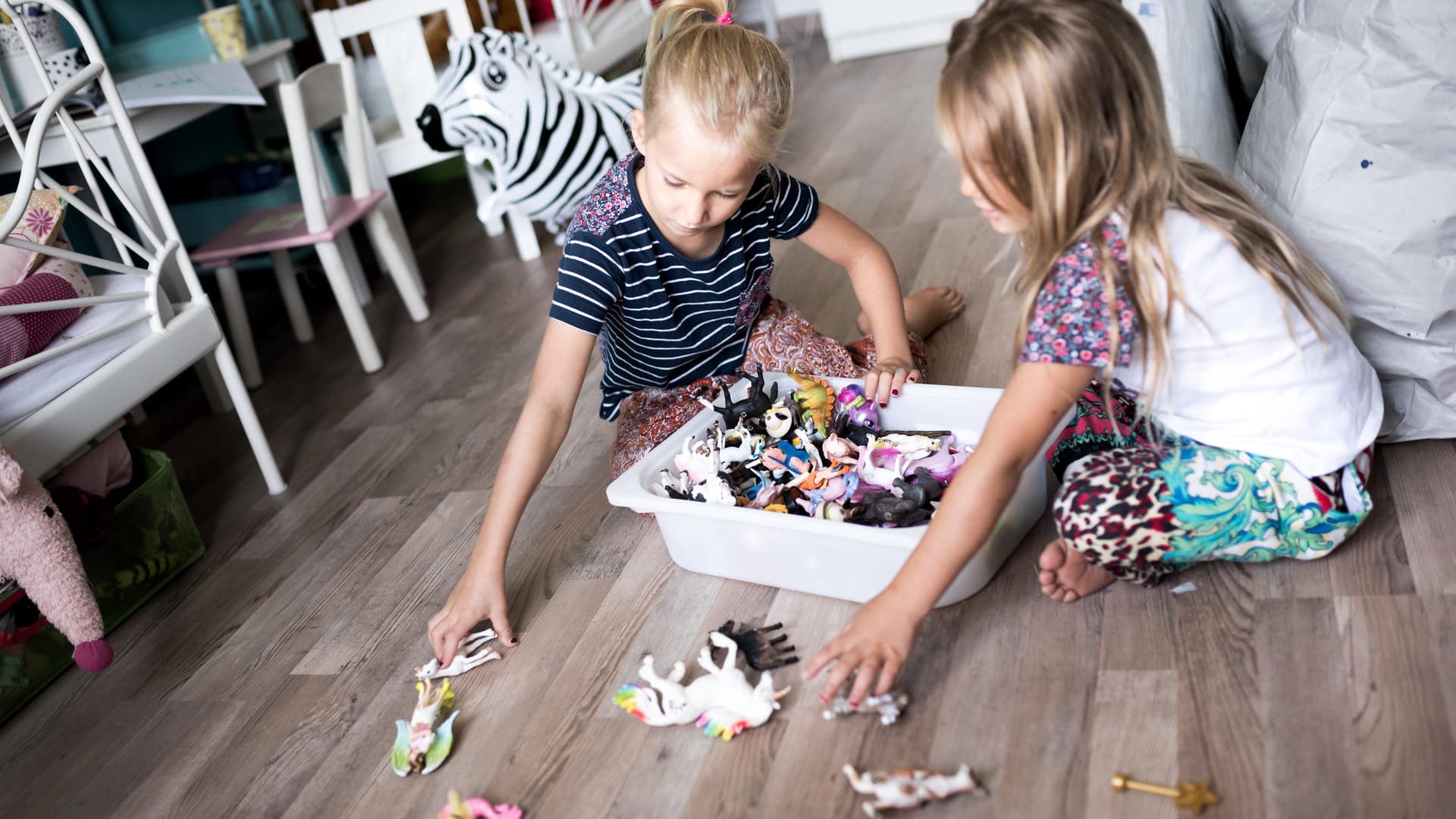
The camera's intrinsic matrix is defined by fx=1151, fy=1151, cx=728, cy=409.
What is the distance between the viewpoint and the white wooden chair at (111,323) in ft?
4.32

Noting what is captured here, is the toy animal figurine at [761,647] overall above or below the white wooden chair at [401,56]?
below

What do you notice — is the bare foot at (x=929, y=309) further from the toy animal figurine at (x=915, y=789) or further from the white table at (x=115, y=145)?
the white table at (x=115, y=145)

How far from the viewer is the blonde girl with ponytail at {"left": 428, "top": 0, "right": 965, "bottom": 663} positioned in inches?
45.3

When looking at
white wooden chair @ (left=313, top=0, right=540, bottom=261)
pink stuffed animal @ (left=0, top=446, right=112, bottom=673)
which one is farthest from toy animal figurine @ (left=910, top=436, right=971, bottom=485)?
white wooden chair @ (left=313, top=0, right=540, bottom=261)

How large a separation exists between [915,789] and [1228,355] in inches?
18.2

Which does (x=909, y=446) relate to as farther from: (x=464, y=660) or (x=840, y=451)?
(x=464, y=660)

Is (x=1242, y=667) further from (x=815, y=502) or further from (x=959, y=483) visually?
(x=815, y=502)

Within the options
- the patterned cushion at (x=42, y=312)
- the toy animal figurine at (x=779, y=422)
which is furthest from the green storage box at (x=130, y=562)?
the toy animal figurine at (x=779, y=422)

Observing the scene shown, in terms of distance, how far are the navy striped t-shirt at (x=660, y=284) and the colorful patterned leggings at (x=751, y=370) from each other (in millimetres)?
21

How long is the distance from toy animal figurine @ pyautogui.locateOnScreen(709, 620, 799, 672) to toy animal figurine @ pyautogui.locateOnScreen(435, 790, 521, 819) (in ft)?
0.80

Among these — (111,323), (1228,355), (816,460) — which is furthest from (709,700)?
(111,323)

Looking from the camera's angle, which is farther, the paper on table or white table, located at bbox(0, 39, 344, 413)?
the paper on table

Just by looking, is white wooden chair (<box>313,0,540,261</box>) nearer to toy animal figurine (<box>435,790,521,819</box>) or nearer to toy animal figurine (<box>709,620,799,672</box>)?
toy animal figurine (<box>709,620,799,672</box>)

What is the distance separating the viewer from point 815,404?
134 centimetres
